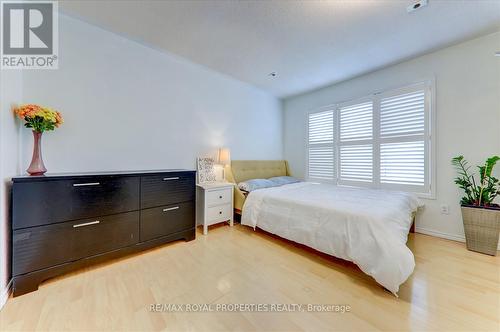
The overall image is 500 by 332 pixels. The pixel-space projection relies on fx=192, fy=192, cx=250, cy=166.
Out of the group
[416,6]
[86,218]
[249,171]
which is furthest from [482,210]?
[86,218]

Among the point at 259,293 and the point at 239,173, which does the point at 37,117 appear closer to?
the point at 259,293

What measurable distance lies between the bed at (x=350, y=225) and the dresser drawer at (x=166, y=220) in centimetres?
83

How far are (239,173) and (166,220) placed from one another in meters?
1.54

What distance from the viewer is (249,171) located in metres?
3.72

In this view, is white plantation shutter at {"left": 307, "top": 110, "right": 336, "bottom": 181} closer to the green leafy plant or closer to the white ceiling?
the white ceiling

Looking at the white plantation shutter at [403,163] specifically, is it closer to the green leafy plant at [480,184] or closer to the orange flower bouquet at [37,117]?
the green leafy plant at [480,184]

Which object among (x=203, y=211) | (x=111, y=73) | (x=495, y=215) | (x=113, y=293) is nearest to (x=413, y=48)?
(x=495, y=215)

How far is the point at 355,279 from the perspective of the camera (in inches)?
69.0

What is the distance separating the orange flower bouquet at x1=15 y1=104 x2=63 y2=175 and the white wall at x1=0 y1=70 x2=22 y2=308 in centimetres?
8

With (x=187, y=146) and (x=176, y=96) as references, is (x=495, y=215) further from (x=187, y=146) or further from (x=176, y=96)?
(x=176, y=96)

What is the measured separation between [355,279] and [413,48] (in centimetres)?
295

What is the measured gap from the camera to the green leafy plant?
2.18 metres

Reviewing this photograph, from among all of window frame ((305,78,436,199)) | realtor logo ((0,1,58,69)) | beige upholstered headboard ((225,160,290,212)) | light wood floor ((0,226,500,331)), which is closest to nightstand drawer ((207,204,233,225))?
beige upholstered headboard ((225,160,290,212))

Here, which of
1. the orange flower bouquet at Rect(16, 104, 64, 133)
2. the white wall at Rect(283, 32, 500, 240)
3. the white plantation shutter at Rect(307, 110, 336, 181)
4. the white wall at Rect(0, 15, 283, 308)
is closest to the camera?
the orange flower bouquet at Rect(16, 104, 64, 133)
